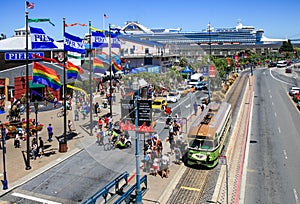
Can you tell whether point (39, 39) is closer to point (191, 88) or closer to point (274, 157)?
point (191, 88)

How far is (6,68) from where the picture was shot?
51.0 m

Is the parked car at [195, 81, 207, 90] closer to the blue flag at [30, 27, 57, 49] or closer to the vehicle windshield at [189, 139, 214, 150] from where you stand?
the vehicle windshield at [189, 139, 214, 150]

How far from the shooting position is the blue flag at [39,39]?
21.6m

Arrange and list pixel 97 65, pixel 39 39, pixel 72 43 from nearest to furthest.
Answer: pixel 39 39, pixel 72 43, pixel 97 65

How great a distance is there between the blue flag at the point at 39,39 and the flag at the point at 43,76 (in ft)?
6.21

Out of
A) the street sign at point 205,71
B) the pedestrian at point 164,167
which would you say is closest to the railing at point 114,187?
the pedestrian at point 164,167

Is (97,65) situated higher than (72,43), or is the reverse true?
(72,43)

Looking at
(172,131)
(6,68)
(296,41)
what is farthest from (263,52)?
(172,131)

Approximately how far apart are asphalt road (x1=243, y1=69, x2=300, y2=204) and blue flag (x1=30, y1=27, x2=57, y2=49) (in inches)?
608

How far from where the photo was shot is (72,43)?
2569 cm

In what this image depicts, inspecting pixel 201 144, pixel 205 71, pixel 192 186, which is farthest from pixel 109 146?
pixel 205 71

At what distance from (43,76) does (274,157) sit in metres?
17.6

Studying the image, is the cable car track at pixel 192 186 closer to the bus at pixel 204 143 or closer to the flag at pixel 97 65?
the bus at pixel 204 143

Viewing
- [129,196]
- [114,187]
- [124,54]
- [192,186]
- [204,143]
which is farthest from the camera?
[124,54]
